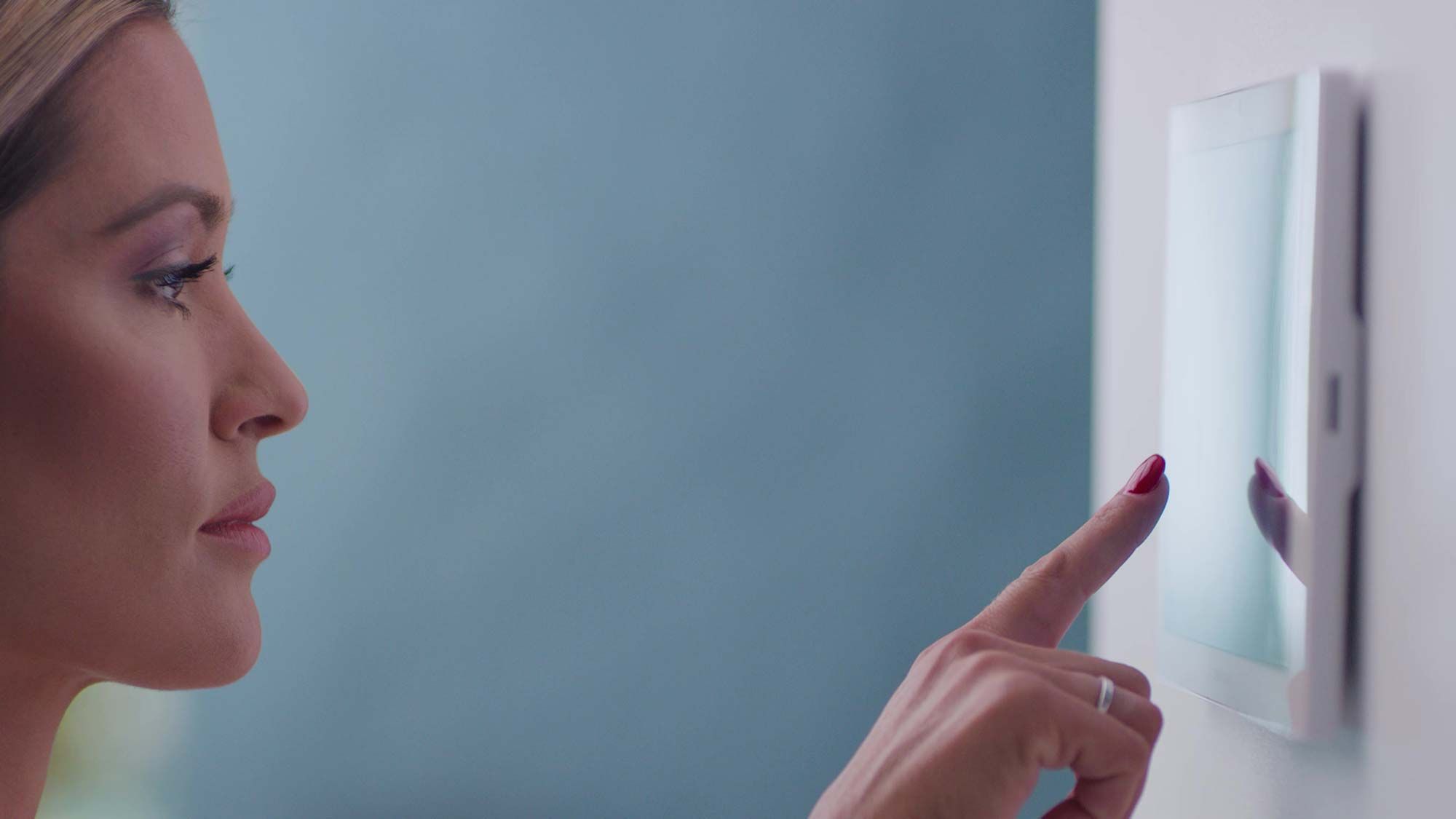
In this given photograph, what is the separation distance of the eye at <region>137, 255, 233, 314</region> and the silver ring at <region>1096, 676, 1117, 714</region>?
43cm

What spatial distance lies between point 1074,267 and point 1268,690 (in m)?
0.53

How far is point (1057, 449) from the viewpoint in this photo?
923 millimetres

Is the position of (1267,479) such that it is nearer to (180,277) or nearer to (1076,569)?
(1076,569)

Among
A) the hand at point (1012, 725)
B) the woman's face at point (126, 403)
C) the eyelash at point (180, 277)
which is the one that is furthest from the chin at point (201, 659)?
the hand at point (1012, 725)

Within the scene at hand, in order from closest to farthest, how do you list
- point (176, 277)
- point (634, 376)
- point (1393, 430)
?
point (1393, 430) → point (176, 277) → point (634, 376)

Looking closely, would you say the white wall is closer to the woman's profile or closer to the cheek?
the woman's profile

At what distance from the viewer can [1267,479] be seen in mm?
458

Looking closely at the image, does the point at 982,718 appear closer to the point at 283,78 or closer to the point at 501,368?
the point at 501,368

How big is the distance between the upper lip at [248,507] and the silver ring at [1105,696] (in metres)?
0.39

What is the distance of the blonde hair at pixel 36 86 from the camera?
1.47 ft

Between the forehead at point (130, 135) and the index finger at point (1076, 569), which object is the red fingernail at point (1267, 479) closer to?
the index finger at point (1076, 569)

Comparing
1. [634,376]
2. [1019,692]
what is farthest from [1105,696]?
[634,376]

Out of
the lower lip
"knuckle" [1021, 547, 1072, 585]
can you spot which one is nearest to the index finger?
"knuckle" [1021, 547, 1072, 585]

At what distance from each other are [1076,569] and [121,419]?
413 mm
